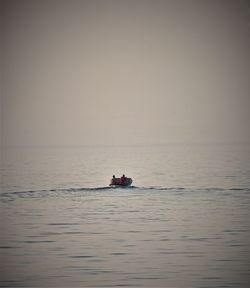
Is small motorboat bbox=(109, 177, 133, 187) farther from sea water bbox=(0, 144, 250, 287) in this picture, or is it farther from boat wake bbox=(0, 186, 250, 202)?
sea water bbox=(0, 144, 250, 287)

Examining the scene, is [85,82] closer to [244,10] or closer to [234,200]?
[234,200]

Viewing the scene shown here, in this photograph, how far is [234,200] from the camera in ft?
33.0

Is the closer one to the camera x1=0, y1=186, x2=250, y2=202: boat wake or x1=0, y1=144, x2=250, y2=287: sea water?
x1=0, y1=144, x2=250, y2=287: sea water

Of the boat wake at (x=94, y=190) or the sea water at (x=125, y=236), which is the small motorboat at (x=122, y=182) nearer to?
the boat wake at (x=94, y=190)

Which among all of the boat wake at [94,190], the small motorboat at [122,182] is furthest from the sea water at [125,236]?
the small motorboat at [122,182]

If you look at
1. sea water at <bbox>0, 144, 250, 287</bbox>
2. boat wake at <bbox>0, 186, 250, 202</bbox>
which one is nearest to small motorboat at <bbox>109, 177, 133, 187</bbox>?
boat wake at <bbox>0, 186, 250, 202</bbox>

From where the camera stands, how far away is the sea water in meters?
5.57

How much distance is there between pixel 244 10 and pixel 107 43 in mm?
5908

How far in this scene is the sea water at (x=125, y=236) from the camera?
219 inches

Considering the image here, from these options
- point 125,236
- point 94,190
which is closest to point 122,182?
point 94,190

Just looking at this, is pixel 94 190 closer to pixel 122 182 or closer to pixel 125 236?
pixel 122 182

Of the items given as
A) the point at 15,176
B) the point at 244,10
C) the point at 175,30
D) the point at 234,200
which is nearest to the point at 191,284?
the point at 244,10

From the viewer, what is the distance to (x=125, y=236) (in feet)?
23.8

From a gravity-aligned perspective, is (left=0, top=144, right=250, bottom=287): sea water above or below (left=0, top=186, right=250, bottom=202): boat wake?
below
